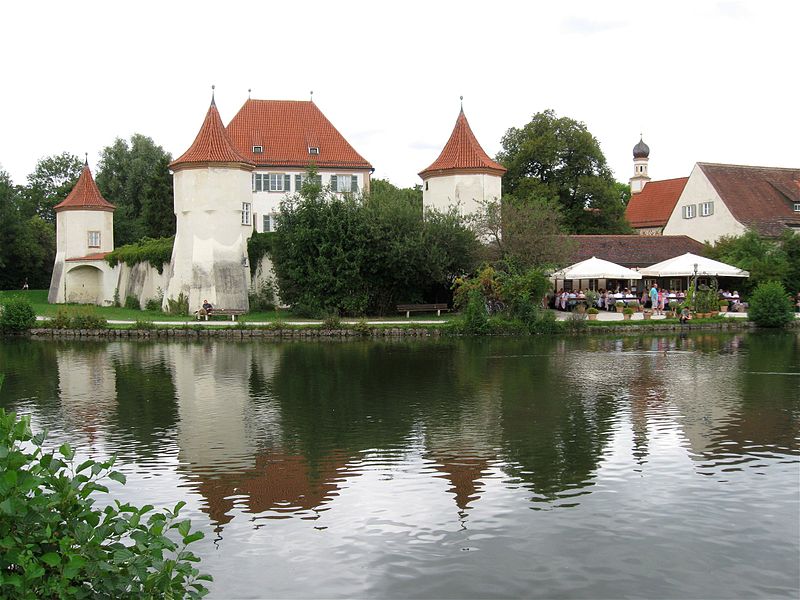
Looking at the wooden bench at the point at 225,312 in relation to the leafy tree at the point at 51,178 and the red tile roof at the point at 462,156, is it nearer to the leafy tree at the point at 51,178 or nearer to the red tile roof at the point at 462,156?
the red tile roof at the point at 462,156

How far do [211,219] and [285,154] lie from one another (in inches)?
512

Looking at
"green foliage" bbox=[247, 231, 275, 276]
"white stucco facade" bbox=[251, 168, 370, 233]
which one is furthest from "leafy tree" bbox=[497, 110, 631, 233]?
"green foliage" bbox=[247, 231, 275, 276]

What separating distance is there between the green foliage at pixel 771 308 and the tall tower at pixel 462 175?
13487mm

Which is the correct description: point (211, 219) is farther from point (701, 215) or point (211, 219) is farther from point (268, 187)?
point (701, 215)

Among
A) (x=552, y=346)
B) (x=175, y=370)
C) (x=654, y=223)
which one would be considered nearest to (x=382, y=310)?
(x=552, y=346)

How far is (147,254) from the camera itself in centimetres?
4250

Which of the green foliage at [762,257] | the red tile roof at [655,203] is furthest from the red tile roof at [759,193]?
the red tile roof at [655,203]

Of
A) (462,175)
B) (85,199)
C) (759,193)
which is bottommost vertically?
(759,193)

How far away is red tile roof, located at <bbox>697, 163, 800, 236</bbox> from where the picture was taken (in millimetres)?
45312

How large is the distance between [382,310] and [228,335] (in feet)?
28.4

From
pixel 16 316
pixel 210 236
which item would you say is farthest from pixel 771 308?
pixel 16 316

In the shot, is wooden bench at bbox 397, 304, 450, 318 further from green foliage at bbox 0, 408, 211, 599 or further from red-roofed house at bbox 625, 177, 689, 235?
red-roofed house at bbox 625, 177, 689, 235

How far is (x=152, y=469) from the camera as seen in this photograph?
430 inches

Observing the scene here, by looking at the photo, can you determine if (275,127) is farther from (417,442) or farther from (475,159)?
(417,442)
